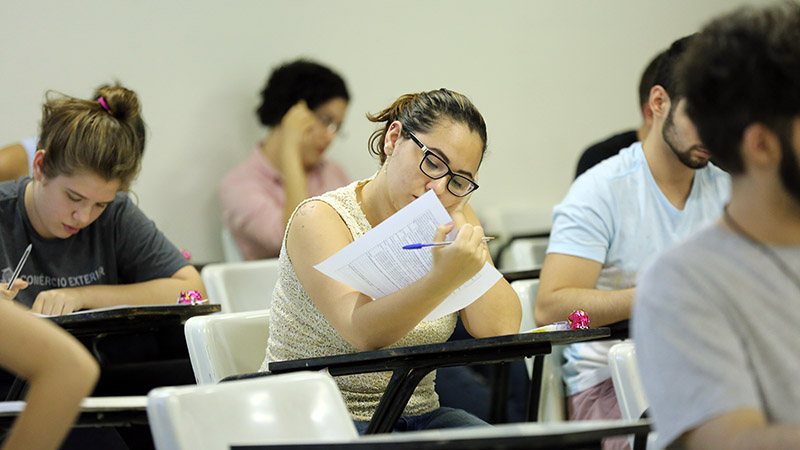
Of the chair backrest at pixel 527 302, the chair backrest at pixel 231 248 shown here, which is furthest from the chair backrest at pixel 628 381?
the chair backrest at pixel 231 248

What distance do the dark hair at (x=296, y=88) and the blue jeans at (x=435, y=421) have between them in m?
2.21

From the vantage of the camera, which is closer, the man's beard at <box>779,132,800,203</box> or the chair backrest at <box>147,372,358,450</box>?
the man's beard at <box>779,132,800,203</box>

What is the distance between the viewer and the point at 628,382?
1634mm

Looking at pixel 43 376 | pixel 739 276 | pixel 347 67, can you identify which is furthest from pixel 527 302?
pixel 347 67

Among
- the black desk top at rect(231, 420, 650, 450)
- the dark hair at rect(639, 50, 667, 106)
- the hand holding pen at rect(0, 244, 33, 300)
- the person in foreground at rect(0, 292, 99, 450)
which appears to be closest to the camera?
the black desk top at rect(231, 420, 650, 450)

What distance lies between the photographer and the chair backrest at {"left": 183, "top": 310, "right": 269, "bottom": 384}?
5.89 feet

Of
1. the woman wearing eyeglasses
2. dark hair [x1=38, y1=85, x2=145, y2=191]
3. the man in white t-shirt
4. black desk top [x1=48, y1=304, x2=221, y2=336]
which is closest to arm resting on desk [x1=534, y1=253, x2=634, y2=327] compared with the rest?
the man in white t-shirt

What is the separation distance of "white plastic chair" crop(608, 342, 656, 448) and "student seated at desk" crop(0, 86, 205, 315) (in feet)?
4.23

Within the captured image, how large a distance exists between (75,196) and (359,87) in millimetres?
2041

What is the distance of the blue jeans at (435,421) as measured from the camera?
1721mm

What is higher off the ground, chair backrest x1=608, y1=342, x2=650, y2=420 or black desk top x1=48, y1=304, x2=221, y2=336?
black desk top x1=48, y1=304, x2=221, y2=336

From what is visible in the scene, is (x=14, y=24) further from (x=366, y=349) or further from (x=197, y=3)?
(x=366, y=349)

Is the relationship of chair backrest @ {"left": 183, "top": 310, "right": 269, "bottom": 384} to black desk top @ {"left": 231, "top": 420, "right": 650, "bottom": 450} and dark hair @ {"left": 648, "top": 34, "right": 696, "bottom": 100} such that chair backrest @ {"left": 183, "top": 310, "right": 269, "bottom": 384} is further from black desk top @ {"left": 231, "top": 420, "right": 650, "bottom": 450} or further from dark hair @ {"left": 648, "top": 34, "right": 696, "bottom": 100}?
dark hair @ {"left": 648, "top": 34, "right": 696, "bottom": 100}

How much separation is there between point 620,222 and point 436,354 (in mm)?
964
